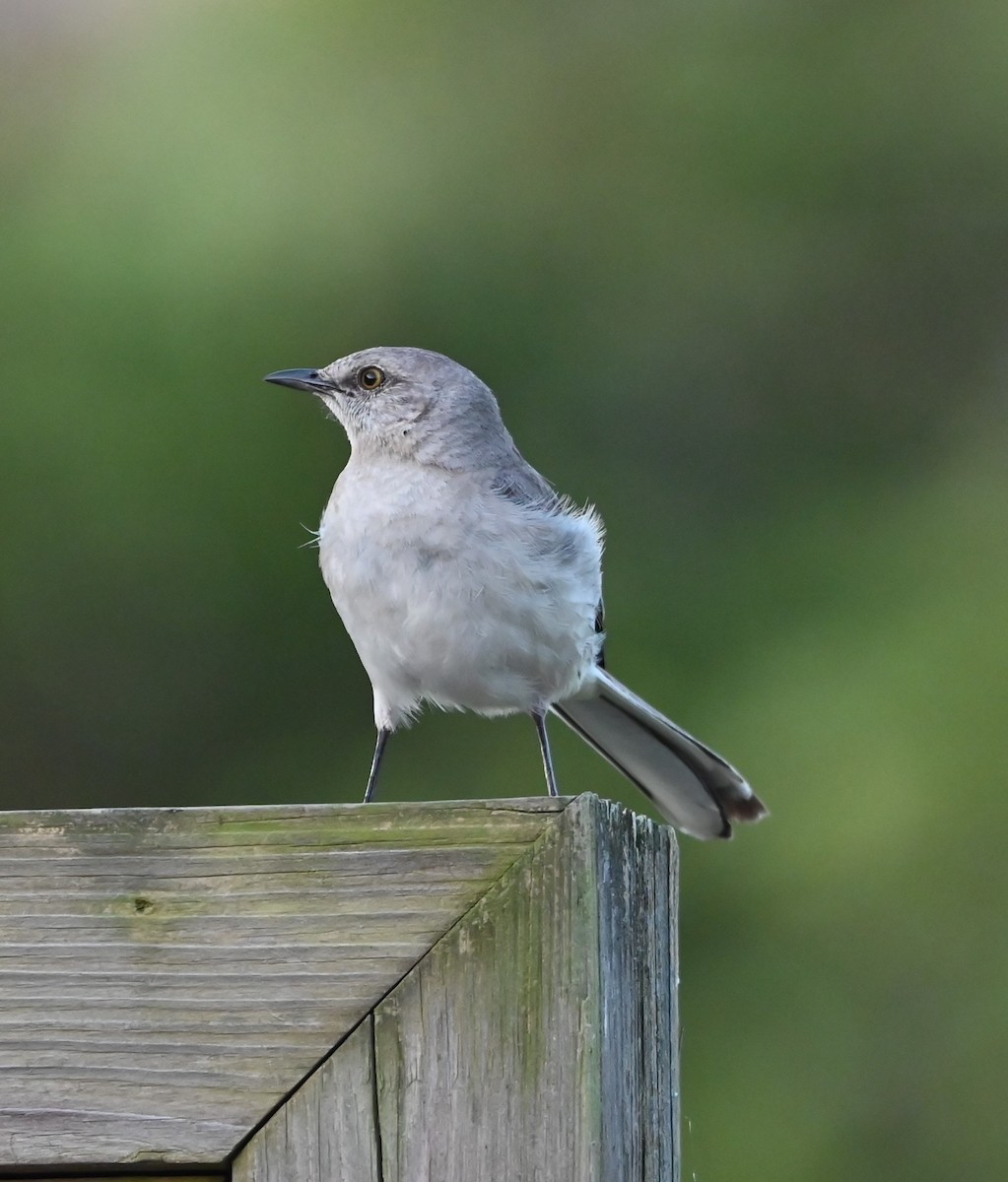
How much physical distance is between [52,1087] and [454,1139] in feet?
1.33

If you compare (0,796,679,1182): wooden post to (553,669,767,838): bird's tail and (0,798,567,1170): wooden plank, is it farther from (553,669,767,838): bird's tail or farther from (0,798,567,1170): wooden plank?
(553,669,767,838): bird's tail

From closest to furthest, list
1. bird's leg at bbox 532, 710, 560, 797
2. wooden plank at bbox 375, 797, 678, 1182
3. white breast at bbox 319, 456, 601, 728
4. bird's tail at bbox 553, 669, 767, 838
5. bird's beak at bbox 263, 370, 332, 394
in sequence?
wooden plank at bbox 375, 797, 678, 1182 → white breast at bbox 319, 456, 601, 728 → bird's leg at bbox 532, 710, 560, 797 → bird's tail at bbox 553, 669, 767, 838 → bird's beak at bbox 263, 370, 332, 394

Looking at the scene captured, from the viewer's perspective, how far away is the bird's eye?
4059 millimetres

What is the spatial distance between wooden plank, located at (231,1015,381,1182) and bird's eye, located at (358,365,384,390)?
8.54 feet

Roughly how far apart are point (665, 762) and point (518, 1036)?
7.14 feet

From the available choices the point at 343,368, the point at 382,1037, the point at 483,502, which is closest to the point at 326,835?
the point at 382,1037

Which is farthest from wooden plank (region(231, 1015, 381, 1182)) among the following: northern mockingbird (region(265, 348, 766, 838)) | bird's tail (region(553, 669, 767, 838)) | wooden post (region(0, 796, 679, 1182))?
bird's tail (region(553, 669, 767, 838))

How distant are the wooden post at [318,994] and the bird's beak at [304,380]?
2.45m

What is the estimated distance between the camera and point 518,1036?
1622mm

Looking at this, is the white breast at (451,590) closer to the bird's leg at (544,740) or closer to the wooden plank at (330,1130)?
the bird's leg at (544,740)

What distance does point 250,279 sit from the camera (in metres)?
6.60

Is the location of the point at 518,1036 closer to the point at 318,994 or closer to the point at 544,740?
the point at 318,994

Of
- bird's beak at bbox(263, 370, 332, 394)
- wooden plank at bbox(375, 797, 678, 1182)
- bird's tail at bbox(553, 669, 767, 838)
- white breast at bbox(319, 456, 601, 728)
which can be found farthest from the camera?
bird's beak at bbox(263, 370, 332, 394)

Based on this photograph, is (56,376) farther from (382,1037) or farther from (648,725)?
(382,1037)
